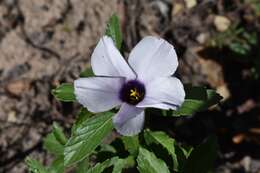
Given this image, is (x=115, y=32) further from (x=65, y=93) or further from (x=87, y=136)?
(x=87, y=136)

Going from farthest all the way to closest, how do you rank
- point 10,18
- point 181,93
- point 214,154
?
point 10,18 → point 214,154 → point 181,93

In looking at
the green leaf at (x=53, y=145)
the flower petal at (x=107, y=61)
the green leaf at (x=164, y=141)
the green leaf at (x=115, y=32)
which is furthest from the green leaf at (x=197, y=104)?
the green leaf at (x=53, y=145)

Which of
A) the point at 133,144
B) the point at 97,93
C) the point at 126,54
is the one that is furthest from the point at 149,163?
the point at 126,54

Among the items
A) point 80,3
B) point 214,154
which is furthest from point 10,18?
point 214,154

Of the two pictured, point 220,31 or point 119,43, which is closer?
point 119,43

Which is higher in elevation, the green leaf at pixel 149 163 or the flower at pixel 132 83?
the flower at pixel 132 83

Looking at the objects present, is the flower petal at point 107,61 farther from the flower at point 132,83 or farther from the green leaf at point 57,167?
the green leaf at point 57,167

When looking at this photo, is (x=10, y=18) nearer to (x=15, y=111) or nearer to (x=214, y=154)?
(x=15, y=111)
